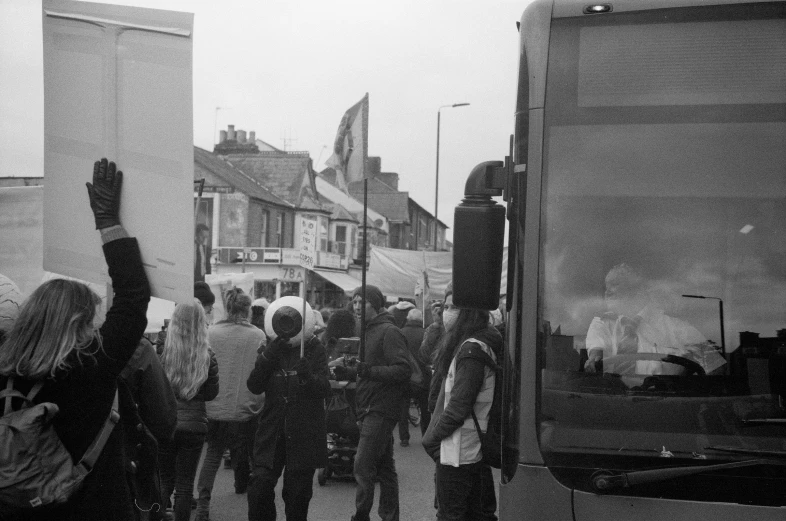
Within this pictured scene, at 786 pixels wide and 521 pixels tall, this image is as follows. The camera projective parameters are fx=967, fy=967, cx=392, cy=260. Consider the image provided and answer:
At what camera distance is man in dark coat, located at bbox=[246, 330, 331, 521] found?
6.81 metres

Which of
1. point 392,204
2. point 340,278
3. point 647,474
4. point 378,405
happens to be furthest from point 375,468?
point 392,204

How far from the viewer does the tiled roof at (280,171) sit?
194 ft

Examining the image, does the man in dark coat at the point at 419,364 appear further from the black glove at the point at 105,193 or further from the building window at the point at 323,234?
the building window at the point at 323,234

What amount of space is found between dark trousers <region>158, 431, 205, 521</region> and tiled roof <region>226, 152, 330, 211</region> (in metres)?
51.9

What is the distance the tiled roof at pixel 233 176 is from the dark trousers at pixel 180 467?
147 feet

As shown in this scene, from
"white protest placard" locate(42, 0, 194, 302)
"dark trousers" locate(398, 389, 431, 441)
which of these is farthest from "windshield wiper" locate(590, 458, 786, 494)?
"dark trousers" locate(398, 389, 431, 441)

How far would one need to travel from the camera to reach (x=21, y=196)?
752cm

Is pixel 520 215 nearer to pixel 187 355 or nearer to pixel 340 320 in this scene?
pixel 187 355

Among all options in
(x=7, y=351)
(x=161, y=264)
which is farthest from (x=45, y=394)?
(x=161, y=264)

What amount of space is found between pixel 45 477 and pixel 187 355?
159 inches

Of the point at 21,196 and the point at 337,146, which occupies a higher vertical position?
the point at 337,146

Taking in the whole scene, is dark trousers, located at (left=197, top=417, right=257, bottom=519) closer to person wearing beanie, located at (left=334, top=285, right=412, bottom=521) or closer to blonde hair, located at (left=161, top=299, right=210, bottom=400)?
person wearing beanie, located at (left=334, top=285, right=412, bottom=521)

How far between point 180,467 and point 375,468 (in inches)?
58.8

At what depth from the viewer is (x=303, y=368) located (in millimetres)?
6871
